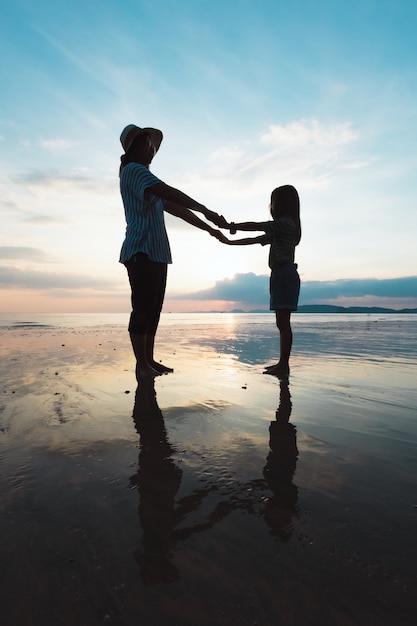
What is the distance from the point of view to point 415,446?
1.82 meters

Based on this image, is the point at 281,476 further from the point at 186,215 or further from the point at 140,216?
the point at 186,215

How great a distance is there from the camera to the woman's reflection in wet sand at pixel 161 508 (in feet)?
3.09

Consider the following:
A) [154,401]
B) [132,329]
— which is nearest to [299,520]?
[154,401]

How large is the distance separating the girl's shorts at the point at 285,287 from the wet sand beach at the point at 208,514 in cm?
197

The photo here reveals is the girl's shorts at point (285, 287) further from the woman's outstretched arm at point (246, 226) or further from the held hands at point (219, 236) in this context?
the held hands at point (219, 236)

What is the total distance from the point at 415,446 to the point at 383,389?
1.52 metres

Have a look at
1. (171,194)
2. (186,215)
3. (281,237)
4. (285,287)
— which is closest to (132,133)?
(171,194)

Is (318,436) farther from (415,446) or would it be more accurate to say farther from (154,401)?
(154,401)

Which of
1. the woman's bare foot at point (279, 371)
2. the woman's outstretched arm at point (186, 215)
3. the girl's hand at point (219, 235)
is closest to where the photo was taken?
the woman's bare foot at point (279, 371)

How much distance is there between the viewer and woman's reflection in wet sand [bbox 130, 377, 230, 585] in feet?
3.09

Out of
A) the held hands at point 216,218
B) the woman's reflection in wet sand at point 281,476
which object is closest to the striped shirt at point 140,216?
the held hands at point 216,218

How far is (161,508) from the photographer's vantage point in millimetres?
1224

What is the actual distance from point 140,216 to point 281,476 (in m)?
3.01

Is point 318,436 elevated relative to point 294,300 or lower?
lower
